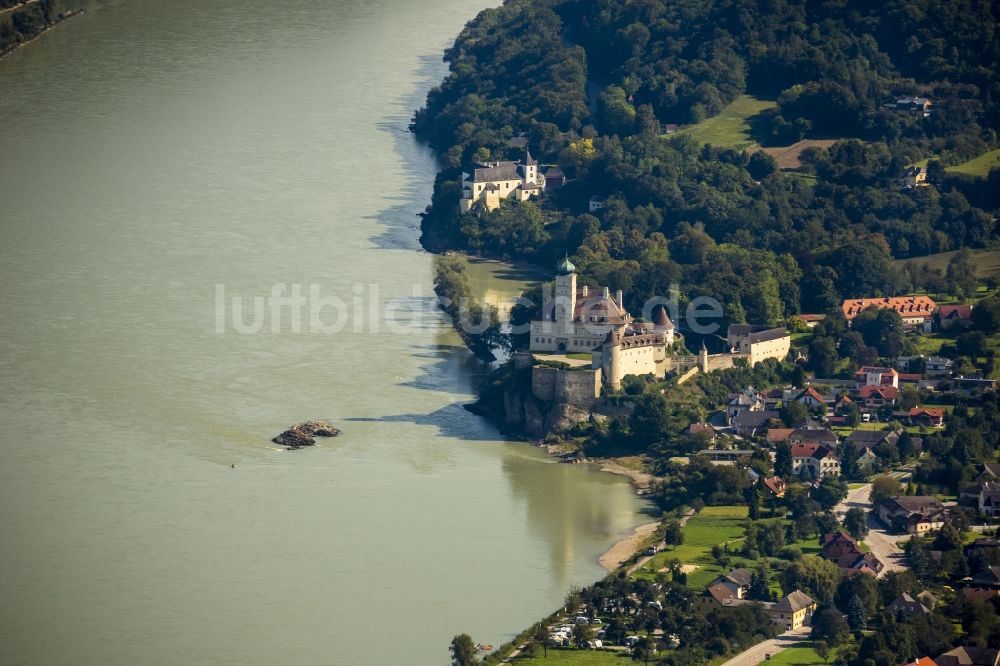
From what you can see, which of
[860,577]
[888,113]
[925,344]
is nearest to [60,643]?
[860,577]

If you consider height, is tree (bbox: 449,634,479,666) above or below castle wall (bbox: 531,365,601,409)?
below

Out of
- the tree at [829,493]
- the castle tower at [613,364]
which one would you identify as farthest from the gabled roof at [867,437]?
the castle tower at [613,364]

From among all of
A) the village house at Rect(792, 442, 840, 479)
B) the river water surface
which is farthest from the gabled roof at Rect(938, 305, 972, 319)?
the river water surface

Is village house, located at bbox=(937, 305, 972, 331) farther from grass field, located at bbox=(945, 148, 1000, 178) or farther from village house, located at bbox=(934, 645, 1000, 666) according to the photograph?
village house, located at bbox=(934, 645, 1000, 666)

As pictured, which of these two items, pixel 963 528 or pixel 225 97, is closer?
pixel 963 528

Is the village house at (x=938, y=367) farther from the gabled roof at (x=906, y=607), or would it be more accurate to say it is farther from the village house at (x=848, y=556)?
the gabled roof at (x=906, y=607)

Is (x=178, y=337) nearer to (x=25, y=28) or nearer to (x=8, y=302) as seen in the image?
(x=8, y=302)

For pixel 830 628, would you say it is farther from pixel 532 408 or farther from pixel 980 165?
pixel 980 165
